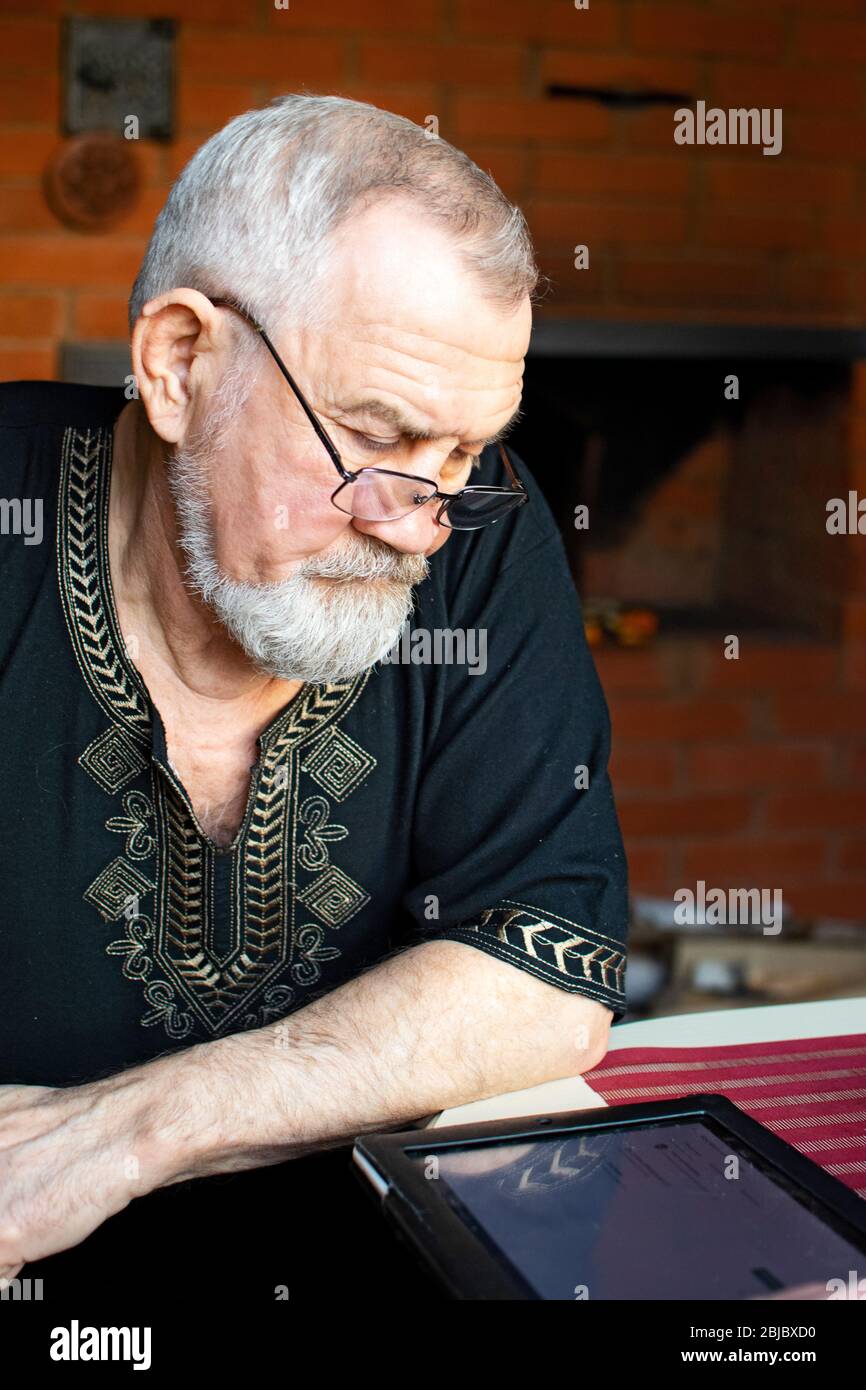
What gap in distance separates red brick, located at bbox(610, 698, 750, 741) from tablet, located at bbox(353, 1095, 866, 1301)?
6.77ft

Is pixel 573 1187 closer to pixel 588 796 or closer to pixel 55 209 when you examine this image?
pixel 588 796

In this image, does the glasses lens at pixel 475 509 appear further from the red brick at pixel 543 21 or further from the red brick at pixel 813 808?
the red brick at pixel 813 808

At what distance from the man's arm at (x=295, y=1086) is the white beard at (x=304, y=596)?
29 centimetres

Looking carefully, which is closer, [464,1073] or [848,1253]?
[848,1253]

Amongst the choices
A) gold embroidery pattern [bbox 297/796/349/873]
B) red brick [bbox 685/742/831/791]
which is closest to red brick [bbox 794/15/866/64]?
red brick [bbox 685/742/831/791]

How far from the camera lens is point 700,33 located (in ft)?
9.09

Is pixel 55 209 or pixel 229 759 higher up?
pixel 55 209

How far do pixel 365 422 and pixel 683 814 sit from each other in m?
2.03

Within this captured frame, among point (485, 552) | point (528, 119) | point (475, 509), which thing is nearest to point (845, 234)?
point (528, 119)

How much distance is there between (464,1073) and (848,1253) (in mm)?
458

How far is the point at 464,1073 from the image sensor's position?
125cm

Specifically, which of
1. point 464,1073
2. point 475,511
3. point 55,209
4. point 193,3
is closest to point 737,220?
point 193,3
